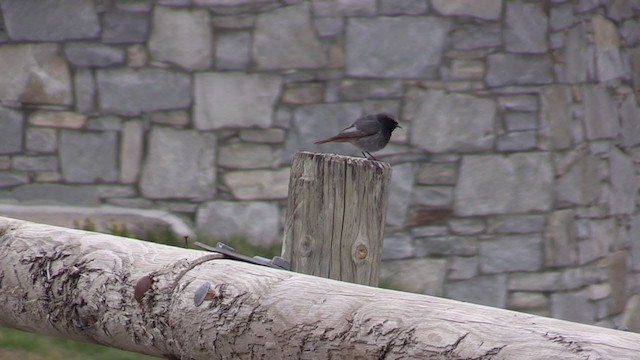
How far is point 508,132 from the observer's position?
6582mm

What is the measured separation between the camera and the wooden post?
2.56 metres

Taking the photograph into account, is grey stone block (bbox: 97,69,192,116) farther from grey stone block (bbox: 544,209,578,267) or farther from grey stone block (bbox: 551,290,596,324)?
grey stone block (bbox: 551,290,596,324)

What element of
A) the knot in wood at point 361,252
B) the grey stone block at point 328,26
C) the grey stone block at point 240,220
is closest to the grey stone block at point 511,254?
the grey stone block at point 240,220

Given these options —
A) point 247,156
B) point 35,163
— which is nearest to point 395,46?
point 247,156

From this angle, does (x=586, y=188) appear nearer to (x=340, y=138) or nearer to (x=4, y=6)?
(x=340, y=138)

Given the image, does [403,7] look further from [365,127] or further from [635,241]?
[635,241]

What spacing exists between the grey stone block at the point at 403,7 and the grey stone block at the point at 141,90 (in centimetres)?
125

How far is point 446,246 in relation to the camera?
6.55m

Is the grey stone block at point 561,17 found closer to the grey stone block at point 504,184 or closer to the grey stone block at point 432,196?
the grey stone block at point 504,184

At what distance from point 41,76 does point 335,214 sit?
412 centimetres

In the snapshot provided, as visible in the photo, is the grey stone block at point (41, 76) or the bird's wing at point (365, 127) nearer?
the bird's wing at point (365, 127)

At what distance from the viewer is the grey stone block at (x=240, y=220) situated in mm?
6320

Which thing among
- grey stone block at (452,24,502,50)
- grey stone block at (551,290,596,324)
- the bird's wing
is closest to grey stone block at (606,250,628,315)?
grey stone block at (551,290,596,324)

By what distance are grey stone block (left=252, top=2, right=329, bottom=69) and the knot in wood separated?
378 centimetres
